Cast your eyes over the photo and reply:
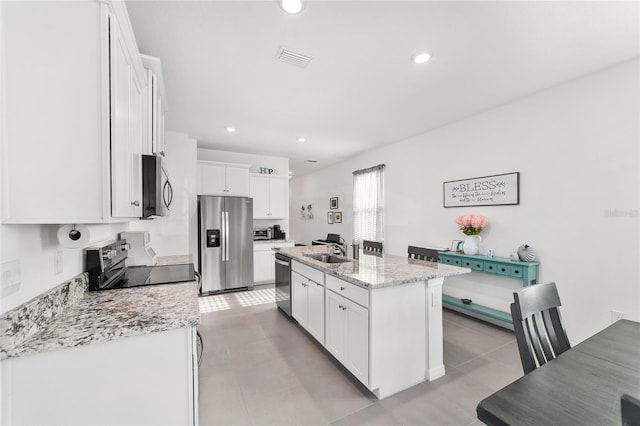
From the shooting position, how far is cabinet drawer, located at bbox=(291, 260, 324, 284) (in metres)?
2.58

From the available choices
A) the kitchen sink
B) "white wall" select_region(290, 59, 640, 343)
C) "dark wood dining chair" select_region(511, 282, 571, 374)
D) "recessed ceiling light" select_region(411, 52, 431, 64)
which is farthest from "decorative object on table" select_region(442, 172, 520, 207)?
"dark wood dining chair" select_region(511, 282, 571, 374)

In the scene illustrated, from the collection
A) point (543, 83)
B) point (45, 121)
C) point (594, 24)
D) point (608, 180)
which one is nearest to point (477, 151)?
point (543, 83)

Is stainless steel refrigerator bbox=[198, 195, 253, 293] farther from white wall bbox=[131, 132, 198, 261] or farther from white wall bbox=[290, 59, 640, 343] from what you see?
white wall bbox=[290, 59, 640, 343]

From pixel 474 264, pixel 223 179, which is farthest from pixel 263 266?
pixel 474 264

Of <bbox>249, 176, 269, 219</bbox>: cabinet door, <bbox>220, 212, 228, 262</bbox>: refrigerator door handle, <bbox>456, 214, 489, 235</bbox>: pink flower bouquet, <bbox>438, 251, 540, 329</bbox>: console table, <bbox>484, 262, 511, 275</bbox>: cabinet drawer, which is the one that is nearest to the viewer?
<bbox>438, 251, 540, 329</bbox>: console table

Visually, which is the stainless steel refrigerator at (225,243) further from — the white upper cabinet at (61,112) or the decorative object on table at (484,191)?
the white upper cabinet at (61,112)

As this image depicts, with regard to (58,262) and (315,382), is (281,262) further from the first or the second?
(58,262)

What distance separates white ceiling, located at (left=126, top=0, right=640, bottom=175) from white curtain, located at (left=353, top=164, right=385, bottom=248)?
1717mm

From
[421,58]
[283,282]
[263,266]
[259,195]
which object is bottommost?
[263,266]

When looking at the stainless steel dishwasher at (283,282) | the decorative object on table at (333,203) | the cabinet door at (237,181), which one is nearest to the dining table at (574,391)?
the stainless steel dishwasher at (283,282)

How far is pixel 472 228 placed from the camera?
3.30m

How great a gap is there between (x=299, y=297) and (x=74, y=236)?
224 cm

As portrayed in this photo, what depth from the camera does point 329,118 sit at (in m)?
3.57

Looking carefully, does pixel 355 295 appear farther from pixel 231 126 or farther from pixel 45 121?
pixel 231 126
